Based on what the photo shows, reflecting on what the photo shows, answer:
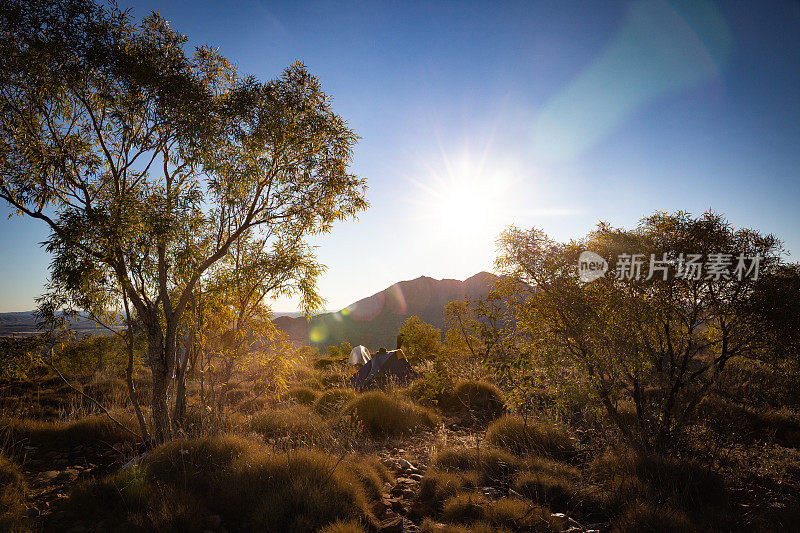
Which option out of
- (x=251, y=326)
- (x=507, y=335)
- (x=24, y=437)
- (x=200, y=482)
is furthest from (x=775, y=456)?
(x=24, y=437)

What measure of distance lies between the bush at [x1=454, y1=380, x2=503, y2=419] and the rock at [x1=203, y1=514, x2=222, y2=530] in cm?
769

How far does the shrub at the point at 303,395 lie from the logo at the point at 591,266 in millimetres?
9761

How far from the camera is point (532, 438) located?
7668 millimetres

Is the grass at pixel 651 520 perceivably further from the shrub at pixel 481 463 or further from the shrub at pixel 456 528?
the shrub at pixel 481 463

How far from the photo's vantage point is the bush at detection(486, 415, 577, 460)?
24.0 ft

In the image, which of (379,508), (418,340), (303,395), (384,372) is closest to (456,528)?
(379,508)

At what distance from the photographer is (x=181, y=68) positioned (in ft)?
24.5

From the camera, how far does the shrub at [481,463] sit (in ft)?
19.9

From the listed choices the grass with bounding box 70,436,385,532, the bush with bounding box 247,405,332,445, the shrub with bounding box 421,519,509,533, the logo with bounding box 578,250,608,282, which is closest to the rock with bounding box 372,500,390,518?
the grass with bounding box 70,436,385,532

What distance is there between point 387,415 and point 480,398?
11.9ft

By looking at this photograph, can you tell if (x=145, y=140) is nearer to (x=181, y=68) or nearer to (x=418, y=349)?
(x=181, y=68)

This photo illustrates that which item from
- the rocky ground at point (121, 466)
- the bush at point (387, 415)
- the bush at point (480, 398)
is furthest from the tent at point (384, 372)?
the rocky ground at point (121, 466)

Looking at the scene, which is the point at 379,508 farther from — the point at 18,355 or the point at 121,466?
the point at 18,355

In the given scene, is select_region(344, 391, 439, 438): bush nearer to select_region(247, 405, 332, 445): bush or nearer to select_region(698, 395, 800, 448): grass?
select_region(247, 405, 332, 445): bush
